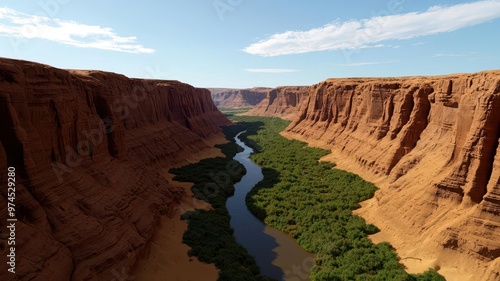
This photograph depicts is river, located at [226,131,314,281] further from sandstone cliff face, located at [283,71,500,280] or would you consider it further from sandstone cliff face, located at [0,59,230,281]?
sandstone cliff face, located at [283,71,500,280]

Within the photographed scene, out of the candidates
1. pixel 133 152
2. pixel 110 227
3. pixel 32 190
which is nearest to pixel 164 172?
pixel 133 152

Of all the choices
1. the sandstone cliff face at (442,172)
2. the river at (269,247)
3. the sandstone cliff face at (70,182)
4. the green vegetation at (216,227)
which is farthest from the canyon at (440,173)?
the sandstone cliff face at (70,182)

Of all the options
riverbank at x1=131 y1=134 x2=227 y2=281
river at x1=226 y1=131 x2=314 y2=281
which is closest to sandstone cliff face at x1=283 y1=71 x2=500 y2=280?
river at x1=226 y1=131 x2=314 y2=281

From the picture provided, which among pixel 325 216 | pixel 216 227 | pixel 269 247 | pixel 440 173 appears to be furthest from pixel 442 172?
pixel 216 227

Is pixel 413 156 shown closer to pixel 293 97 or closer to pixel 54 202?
pixel 54 202

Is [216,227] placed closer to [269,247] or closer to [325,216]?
[269,247]
